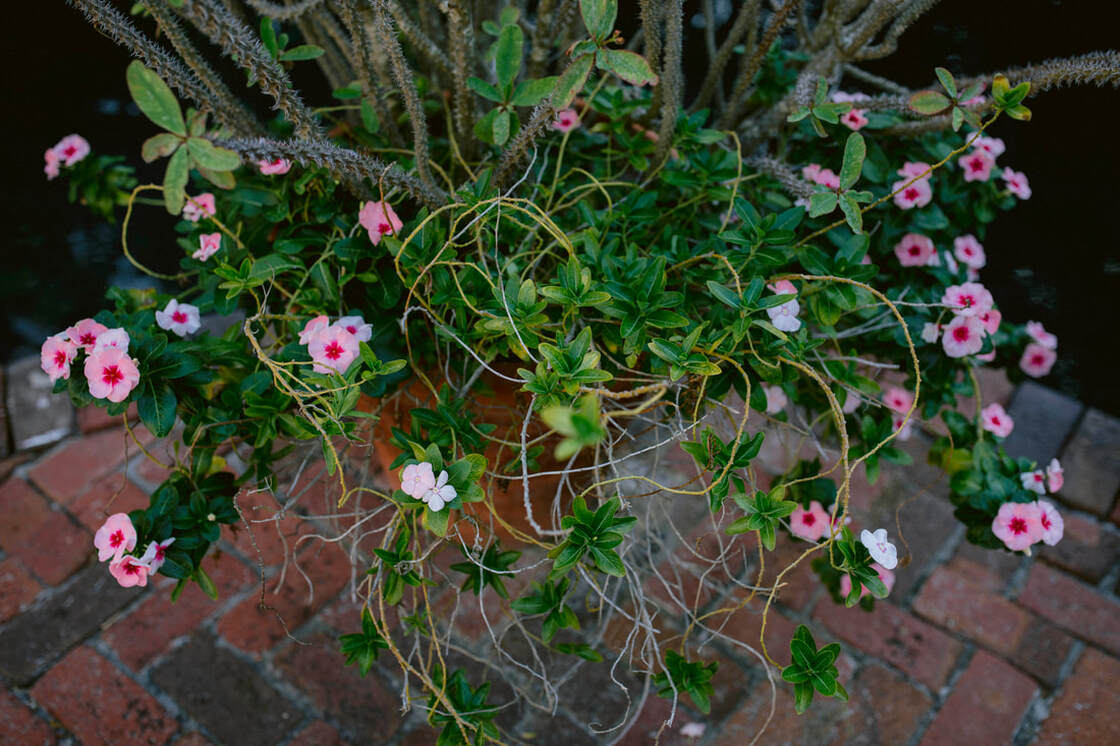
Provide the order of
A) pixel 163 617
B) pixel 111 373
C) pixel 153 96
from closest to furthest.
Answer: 1. pixel 153 96
2. pixel 111 373
3. pixel 163 617

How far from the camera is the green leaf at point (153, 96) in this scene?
2.50 feet

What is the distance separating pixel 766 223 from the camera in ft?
3.32

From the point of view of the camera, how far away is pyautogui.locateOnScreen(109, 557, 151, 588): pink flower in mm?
940

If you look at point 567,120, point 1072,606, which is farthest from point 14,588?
point 1072,606

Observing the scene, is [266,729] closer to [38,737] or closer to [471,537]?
[38,737]

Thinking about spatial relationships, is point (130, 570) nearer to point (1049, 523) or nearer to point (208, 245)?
point (208, 245)

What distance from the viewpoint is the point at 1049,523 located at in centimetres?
107

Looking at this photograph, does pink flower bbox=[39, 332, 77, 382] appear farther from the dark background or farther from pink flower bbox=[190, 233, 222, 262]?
the dark background

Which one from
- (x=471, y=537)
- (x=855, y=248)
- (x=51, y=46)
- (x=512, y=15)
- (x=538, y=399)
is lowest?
(x=471, y=537)

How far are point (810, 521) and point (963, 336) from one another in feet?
1.13

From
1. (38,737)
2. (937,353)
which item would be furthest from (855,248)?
(38,737)

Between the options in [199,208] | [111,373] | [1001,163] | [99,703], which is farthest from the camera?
[1001,163]

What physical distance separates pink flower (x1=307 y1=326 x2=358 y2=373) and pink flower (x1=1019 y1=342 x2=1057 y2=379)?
121cm

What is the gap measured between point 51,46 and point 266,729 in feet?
5.98
